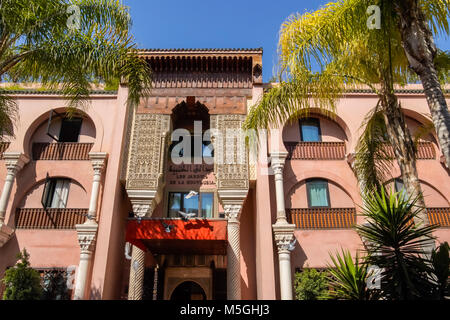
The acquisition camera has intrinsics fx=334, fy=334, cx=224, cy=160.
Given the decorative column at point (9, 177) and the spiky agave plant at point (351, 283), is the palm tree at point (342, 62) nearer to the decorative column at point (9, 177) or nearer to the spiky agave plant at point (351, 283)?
the spiky agave plant at point (351, 283)

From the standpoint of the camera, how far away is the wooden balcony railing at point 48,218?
11.6m

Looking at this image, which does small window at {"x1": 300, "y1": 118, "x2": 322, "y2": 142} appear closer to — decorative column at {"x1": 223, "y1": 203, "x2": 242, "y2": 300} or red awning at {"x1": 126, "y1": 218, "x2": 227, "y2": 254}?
decorative column at {"x1": 223, "y1": 203, "x2": 242, "y2": 300}

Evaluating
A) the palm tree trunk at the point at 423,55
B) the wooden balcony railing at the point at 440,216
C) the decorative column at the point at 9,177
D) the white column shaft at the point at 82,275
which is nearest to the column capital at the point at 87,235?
the white column shaft at the point at 82,275

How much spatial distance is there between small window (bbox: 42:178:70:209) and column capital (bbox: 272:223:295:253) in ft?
24.9

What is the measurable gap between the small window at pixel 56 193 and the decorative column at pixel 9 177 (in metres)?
1.12

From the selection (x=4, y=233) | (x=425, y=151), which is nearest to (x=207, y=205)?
(x=4, y=233)

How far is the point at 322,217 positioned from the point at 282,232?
1797 millimetres

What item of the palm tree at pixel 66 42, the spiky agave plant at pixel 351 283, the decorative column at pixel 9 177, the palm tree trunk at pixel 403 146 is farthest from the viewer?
the decorative column at pixel 9 177

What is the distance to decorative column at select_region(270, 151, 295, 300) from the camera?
33.5ft

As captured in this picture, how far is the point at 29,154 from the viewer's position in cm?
1259

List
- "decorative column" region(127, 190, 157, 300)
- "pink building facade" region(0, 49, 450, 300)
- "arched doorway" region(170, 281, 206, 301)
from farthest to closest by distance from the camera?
"arched doorway" region(170, 281, 206, 301)
"pink building facade" region(0, 49, 450, 300)
"decorative column" region(127, 190, 157, 300)

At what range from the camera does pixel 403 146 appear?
6723 millimetres

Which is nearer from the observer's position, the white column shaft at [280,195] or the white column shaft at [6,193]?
the white column shaft at [280,195]

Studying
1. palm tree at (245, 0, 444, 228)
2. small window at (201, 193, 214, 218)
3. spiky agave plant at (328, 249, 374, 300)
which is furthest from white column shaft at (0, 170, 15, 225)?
spiky agave plant at (328, 249, 374, 300)
